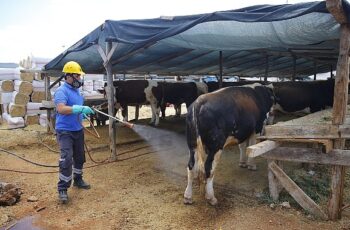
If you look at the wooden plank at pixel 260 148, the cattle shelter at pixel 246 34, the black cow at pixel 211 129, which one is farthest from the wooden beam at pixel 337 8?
the black cow at pixel 211 129

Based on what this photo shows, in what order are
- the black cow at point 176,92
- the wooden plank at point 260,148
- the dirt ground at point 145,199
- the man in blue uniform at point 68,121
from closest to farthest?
1. the wooden plank at point 260,148
2. the dirt ground at point 145,199
3. the man in blue uniform at point 68,121
4. the black cow at point 176,92

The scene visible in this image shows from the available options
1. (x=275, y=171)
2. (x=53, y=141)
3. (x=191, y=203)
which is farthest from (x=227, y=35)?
(x=53, y=141)

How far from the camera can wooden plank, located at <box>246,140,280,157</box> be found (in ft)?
13.1

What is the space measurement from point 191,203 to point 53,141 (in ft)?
20.6

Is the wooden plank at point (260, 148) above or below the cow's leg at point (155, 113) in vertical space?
above

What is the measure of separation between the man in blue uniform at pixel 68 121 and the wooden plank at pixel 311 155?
114 inches

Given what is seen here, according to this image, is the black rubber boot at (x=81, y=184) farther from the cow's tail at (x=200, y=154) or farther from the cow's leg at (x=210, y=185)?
the cow's leg at (x=210, y=185)

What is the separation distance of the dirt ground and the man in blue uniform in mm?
438

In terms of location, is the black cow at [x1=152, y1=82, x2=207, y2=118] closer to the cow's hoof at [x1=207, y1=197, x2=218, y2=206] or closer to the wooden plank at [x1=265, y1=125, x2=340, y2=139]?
the cow's hoof at [x1=207, y1=197, x2=218, y2=206]

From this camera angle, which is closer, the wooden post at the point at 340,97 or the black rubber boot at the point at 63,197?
the wooden post at the point at 340,97

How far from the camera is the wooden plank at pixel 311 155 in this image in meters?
4.20

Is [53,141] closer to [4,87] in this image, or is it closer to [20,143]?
[20,143]

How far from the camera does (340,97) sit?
13.9ft

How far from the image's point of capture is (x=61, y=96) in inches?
207
